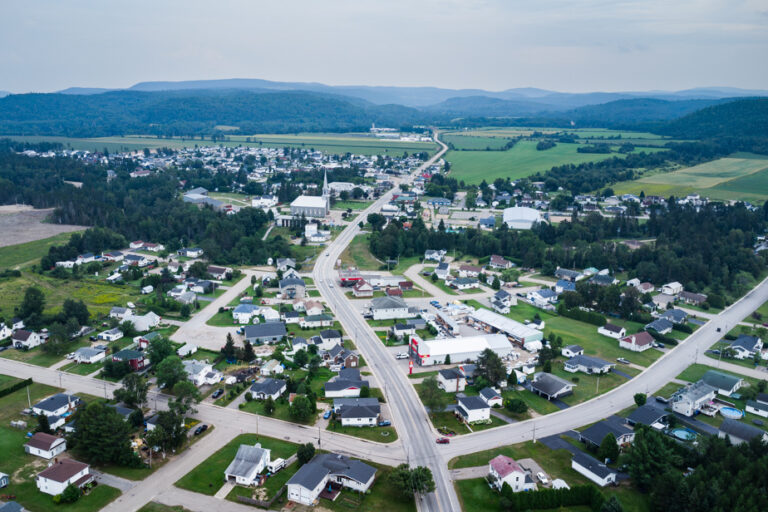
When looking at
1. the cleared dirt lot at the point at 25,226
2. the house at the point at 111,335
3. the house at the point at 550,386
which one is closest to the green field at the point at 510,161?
the cleared dirt lot at the point at 25,226

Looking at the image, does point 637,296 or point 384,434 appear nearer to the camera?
point 384,434

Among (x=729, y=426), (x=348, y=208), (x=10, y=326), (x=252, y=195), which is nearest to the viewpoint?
(x=729, y=426)

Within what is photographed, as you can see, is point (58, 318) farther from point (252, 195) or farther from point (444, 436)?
point (252, 195)

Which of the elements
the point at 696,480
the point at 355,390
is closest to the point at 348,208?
the point at 355,390

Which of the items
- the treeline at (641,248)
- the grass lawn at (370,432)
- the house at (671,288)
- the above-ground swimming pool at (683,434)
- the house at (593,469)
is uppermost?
the treeline at (641,248)

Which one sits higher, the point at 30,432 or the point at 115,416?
the point at 115,416

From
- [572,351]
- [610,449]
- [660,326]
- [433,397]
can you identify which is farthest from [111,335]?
[660,326]

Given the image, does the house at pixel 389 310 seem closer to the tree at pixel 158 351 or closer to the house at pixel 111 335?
the tree at pixel 158 351
